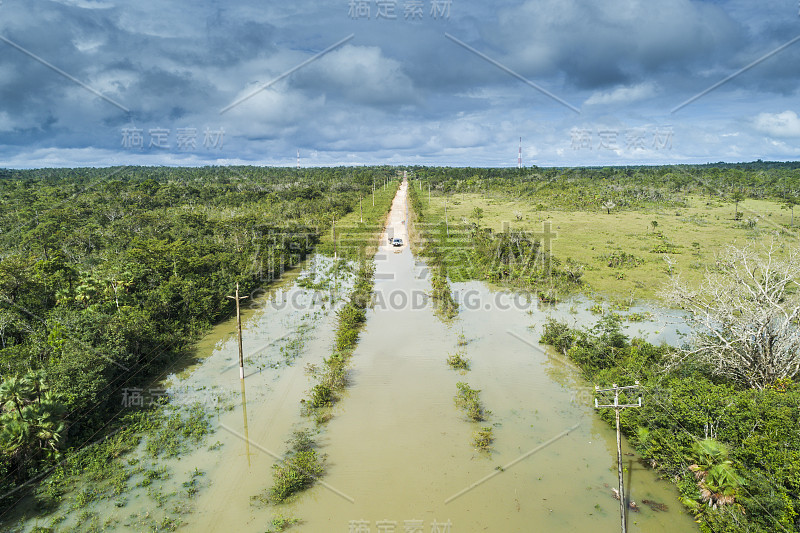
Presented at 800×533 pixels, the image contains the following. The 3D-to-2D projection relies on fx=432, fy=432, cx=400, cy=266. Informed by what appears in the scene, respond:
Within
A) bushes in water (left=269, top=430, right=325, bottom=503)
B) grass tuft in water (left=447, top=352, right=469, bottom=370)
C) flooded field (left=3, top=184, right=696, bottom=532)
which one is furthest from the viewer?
grass tuft in water (left=447, top=352, right=469, bottom=370)

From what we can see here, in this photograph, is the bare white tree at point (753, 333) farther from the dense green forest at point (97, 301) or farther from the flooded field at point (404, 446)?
the dense green forest at point (97, 301)

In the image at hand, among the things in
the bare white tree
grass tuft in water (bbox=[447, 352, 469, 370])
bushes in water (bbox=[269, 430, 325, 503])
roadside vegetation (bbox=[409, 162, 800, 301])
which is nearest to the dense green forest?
bushes in water (bbox=[269, 430, 325, 503])

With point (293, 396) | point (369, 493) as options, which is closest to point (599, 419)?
point (369, 493)

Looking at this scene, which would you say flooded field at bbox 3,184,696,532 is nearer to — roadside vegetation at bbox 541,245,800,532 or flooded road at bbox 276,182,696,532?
flooded road at bbox 276,182,696,532

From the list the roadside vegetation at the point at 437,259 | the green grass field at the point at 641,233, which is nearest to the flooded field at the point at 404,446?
the roadside vegetation at the point at 437,259

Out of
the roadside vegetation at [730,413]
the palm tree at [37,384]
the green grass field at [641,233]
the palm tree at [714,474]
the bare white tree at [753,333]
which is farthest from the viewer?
the green grass field at [641,233]

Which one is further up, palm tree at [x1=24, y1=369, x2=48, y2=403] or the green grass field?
the green grass field

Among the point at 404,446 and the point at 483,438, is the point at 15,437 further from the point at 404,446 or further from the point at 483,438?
the point at 483,438
